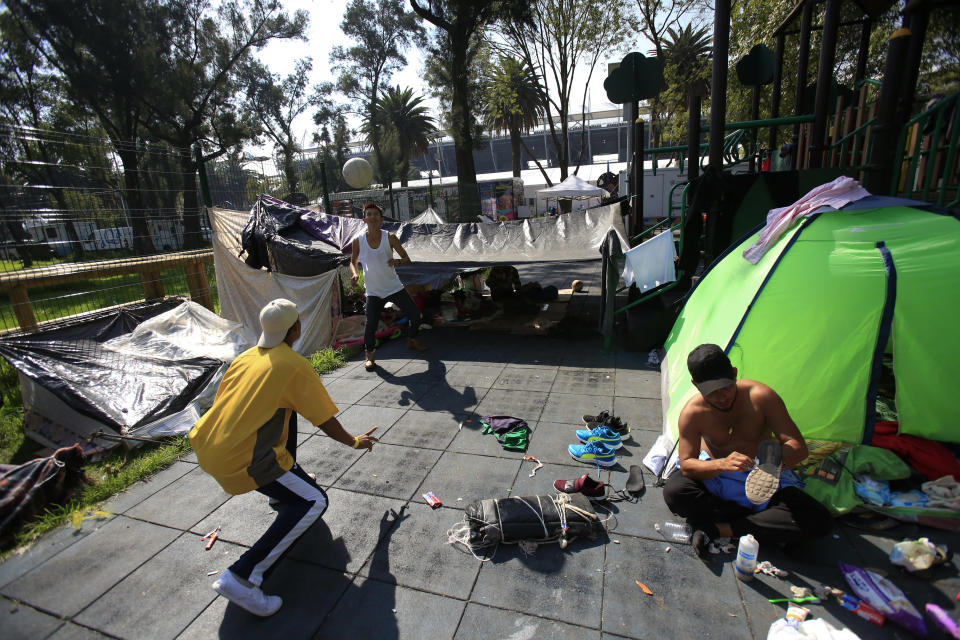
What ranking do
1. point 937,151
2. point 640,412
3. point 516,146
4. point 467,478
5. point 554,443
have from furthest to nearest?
point 516,146 → point 640,412 → point 937,151 → point 554,443 → point 467,478

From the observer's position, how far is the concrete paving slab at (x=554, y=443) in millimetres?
3354

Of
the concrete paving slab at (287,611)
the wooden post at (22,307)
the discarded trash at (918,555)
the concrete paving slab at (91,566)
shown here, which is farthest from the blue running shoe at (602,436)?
the wooden post at (22,307)

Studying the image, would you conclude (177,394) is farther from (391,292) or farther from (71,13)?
(71,13)

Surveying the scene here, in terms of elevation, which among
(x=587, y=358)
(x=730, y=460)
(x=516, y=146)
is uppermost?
(x=516, y=146)

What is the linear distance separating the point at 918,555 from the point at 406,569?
261 centimetres

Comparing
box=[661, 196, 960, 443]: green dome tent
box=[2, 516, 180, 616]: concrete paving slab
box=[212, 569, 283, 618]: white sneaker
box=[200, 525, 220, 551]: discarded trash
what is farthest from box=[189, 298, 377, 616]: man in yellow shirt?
box=[661, 196, 960, 443]: green dome tent

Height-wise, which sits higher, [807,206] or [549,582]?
[807,206]

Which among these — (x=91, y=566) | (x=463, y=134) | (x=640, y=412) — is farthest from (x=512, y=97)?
(x=91, y=566)

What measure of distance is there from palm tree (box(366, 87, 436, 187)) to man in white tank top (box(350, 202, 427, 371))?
30.6m

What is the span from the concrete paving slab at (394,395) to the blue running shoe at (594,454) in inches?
71.3

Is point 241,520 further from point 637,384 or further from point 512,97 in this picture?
point 512,97

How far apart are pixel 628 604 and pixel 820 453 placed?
1.67 metres

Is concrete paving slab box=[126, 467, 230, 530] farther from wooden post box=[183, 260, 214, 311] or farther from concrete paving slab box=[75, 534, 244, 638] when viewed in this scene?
wooden post box=[183, 260, 214, 311]

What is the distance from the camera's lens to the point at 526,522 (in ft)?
8.43
